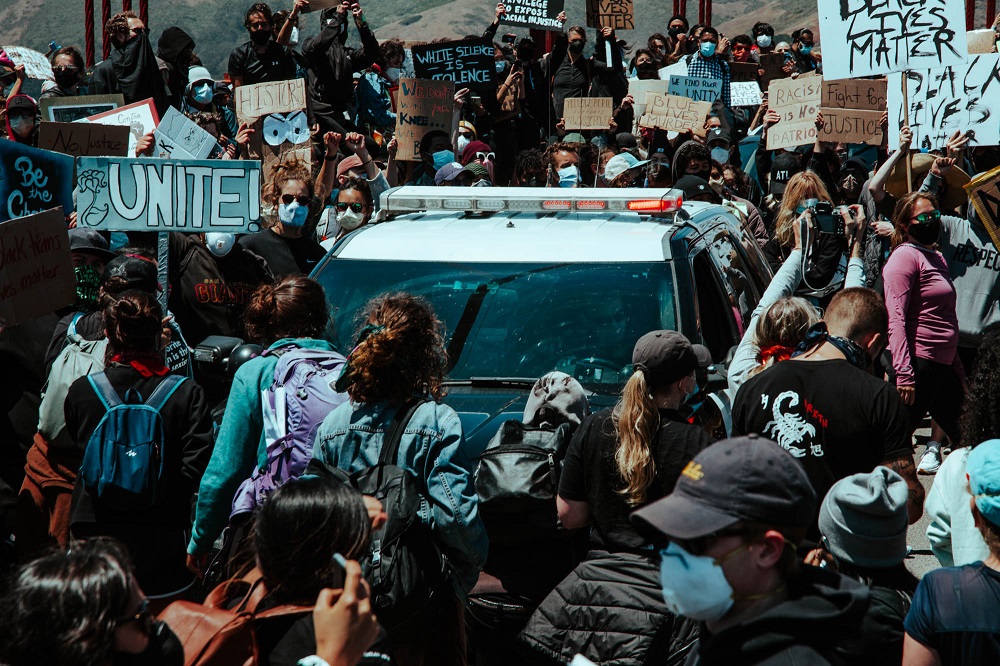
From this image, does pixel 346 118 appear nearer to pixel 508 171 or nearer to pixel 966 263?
pixel 508 171

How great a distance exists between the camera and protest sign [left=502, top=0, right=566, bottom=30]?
15023 millimetres

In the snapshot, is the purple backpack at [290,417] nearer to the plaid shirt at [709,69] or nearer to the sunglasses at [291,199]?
the sunglasses at [291,199]

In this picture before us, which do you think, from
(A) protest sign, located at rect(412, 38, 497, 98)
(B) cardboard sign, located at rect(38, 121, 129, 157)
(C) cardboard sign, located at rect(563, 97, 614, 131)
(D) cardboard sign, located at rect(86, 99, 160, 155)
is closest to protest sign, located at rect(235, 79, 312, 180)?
(D) cardboard sign, located at rect(86, 99, 160, 155)

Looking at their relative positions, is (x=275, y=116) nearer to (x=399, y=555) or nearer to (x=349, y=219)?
Answer: (x=349, y=219)

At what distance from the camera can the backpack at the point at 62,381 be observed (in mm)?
4504

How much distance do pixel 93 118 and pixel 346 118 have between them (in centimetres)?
552

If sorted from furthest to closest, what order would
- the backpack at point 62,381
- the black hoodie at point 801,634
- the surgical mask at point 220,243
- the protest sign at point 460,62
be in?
the protest sign at point 460,62, the surgical mask at point 220,243, the backpack at point 62,381, the black hoodie at point 801,634

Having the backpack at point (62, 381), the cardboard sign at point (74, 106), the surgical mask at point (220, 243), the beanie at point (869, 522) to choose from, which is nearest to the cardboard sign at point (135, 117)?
the cardboard sign at point (74, 106)

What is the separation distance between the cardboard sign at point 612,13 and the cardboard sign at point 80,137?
959 cm

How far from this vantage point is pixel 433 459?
144 inches

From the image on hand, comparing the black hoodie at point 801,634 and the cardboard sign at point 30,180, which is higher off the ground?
the cardboard sign at point 30,180

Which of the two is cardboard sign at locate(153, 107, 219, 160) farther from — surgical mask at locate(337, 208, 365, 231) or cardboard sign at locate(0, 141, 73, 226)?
cardboard sign at locate(0, 141, 73, 226)

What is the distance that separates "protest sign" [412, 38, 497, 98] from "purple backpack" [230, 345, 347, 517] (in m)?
9.13

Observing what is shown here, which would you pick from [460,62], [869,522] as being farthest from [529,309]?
[460,62]
